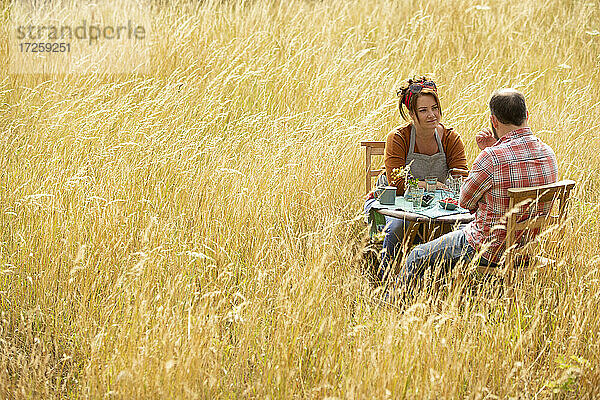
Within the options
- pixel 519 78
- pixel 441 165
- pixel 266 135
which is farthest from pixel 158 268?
pixel 519 78

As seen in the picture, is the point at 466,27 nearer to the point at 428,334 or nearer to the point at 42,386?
the point at 428,334

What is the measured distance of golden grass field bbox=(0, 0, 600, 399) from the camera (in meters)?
2.72

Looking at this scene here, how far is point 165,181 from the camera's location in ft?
14.8

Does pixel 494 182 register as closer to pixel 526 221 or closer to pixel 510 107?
pixel 526 221

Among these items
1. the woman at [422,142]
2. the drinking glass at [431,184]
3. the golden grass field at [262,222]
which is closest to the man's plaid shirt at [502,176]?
the golden grass field at [262,222]

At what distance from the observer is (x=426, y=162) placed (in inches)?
172

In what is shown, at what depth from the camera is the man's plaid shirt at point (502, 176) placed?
131 inches

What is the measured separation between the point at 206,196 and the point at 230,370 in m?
1.66

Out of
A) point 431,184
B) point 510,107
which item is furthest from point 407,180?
point 510,107

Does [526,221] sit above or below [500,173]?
below

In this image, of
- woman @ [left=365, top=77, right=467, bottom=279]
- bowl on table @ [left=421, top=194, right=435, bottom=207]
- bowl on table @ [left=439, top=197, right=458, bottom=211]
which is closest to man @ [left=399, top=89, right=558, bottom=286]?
bowl on table @ [left=439, top=197, right=458, bottom=211]

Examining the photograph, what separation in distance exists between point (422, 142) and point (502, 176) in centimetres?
108

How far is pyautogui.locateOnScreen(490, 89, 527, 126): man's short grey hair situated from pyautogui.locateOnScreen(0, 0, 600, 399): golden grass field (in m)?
0.73

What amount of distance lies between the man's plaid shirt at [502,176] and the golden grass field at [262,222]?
1.16 ft
